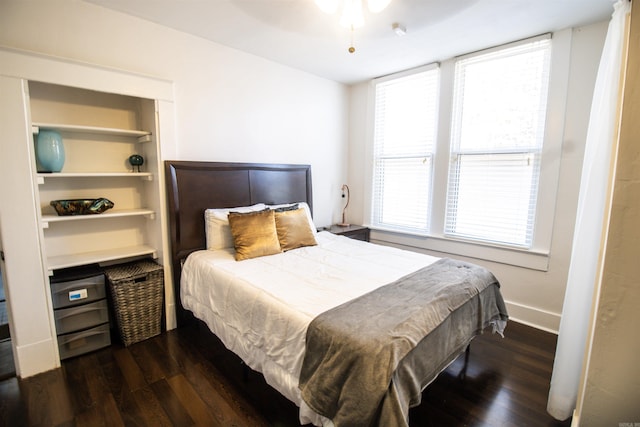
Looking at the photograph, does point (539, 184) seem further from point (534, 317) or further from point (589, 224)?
point (589, 224)

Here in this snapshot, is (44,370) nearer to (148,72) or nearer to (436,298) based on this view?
(148,72)

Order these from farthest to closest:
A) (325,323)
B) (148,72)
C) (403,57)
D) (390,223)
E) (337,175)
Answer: (337,175) < (390,223) < (403,57) < (148,72) < (325,323)

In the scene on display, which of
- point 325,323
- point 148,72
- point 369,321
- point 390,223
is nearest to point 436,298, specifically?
point 369,321

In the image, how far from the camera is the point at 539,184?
2.61 metres

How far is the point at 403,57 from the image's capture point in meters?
3.05

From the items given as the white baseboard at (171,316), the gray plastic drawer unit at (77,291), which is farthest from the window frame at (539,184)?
the gray plastic drawer unit at (77,291)

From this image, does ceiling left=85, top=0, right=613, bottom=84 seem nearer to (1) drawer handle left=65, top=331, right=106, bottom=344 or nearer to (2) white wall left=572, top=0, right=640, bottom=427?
(2) white wall left=572, top=0, right=640, bottom=427

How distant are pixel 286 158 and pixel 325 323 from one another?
2.45 metres

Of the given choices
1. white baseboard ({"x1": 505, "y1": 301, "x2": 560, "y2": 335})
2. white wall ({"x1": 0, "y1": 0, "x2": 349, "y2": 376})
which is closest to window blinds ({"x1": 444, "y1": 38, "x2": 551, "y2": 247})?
white baseboard ({"x1": 505, "y1": 301, "x2": 560, "y2": 335})

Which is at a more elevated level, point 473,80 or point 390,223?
point 473,80

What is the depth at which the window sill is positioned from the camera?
8.80 ft

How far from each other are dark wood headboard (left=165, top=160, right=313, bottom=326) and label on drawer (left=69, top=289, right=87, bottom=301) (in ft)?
2.02

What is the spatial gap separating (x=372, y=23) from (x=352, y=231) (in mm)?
2182

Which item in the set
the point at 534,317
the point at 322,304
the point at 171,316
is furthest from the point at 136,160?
the point at 534,317
